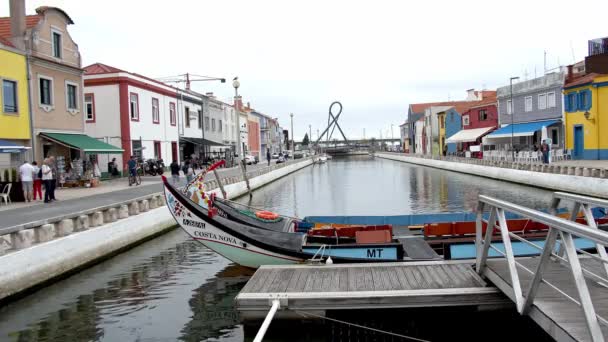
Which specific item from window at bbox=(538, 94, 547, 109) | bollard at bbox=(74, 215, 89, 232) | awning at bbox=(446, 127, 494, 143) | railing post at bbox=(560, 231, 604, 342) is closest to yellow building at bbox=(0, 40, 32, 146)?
bollard at bbox=(74, 215, 89, 232)

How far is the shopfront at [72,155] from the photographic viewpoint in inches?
1109

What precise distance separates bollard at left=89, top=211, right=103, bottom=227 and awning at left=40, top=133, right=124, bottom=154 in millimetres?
14498

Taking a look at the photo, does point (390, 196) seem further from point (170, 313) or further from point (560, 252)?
point (560, 252)

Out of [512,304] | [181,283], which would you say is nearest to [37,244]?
[181,283]

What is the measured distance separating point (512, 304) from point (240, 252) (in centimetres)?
603

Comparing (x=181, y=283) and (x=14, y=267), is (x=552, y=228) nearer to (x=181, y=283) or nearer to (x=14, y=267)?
(x=181, y=283)

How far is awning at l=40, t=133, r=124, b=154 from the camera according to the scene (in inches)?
1091

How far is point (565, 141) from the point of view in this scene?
43.2 metres

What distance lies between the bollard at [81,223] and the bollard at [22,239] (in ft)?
7.05

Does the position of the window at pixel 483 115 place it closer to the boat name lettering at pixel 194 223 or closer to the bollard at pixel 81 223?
the bollard at pixel 81 223

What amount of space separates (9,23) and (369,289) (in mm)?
27779

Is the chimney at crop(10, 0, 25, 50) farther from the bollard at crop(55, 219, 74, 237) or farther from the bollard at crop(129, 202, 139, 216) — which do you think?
the bollard at crop(55, 219, 74, 237)

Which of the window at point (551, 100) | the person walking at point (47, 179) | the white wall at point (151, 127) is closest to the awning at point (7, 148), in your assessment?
the person walking at point (47, 179)

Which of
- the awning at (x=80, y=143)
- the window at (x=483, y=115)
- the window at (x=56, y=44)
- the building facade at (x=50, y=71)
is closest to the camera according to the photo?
the building facade at (x=50, y=71)
